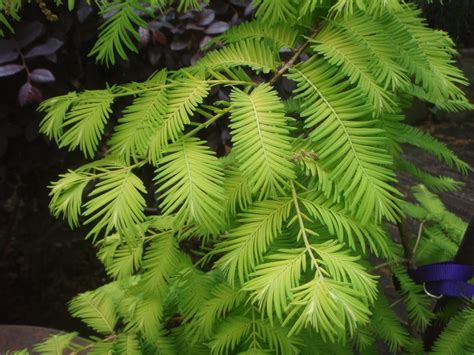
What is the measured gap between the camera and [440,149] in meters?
0.89

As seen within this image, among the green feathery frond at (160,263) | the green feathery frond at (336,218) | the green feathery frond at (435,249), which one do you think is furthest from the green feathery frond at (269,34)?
the green feathery frond at (435,249)

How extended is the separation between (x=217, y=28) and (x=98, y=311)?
1.08 metres

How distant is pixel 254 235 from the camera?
24.2 inches

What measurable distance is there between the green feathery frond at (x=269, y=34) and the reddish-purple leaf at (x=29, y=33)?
1.06 meters

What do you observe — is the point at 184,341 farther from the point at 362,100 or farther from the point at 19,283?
the point at 19,283

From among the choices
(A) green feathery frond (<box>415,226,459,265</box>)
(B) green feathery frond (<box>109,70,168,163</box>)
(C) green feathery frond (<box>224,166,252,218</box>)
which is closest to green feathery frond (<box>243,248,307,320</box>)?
(C) green feathery frond (<box>224,166,252,218</box>)

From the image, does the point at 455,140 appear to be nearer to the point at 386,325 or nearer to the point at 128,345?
the point at 386,325

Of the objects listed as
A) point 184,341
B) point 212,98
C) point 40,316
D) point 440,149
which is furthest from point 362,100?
point 40,316

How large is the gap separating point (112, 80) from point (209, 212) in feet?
4.62

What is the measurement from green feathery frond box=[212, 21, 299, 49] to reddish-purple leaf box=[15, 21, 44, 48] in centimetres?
106

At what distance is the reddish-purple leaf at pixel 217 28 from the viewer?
1706 mm

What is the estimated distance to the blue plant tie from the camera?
2.97 ft

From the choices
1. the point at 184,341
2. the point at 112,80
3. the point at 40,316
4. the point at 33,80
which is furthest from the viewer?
the point at 40,316

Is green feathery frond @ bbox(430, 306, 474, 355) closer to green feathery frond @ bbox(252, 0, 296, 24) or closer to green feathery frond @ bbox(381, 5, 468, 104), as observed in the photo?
green feathery frond @ bbox(381, 5, 468, 104)
